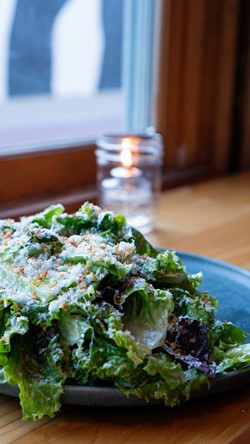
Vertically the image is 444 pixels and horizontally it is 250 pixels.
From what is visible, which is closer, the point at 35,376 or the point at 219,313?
the point at 35,376

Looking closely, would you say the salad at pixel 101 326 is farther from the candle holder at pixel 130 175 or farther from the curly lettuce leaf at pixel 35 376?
the candle holder at pixel 130 175

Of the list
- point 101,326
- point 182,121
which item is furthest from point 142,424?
point 182,121

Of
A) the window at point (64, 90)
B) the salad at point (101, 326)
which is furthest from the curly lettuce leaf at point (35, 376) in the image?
the window at point (64, 90)

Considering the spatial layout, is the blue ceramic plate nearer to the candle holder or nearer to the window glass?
the candle holder

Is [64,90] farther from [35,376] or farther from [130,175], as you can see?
[35,376]

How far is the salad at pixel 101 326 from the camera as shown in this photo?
2.43ft

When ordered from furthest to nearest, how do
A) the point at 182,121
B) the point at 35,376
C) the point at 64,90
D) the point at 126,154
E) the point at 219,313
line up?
the point at 182,121
the point at 64,90
the point at 126,154
the point at 219,313
the point at 35,376

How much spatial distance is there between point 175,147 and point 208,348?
1400 millimetres

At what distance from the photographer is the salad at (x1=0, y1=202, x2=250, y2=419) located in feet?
2.43

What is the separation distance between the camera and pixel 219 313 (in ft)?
3.26

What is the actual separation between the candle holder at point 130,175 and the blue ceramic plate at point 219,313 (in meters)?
0.50

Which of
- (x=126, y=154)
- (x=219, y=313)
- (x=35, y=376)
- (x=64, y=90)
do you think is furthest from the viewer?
(x=64, y=90)

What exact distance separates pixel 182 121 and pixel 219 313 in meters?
1.21

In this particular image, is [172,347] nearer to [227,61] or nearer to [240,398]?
[240,398]
